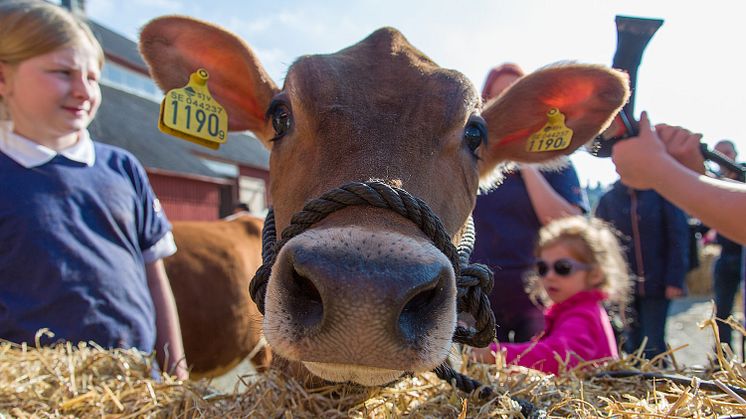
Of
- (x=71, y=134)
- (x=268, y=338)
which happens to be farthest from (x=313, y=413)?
(x=71, y=134)

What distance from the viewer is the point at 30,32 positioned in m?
2.48

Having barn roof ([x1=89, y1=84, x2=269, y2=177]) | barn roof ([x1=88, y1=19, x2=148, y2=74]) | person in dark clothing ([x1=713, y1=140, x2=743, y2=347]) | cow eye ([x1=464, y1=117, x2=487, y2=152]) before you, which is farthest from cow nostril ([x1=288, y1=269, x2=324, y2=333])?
barn roof ([x1=88, y1=19, x2=148, y2=74])

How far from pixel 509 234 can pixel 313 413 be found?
2138 mm

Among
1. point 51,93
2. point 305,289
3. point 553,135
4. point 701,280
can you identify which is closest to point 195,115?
point 51,93

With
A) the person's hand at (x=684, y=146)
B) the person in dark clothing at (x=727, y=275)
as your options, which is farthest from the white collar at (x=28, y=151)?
the person in dark clothing at (x=727, y=275)

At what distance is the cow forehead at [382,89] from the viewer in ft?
6.18

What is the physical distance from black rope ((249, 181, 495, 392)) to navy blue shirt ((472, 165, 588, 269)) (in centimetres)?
176

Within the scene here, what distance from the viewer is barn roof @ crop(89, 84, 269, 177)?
18.2 m

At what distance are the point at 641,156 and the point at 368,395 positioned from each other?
1513 millimetres

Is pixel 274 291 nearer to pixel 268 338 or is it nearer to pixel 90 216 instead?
pixel 268 338

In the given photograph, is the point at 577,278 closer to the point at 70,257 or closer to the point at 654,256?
the point at 654,256

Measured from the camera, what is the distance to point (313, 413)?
1583 millimetres

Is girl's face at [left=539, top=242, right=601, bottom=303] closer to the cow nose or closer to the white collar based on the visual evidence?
the cow nose

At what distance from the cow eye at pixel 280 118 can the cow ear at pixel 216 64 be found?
0.24 metres
